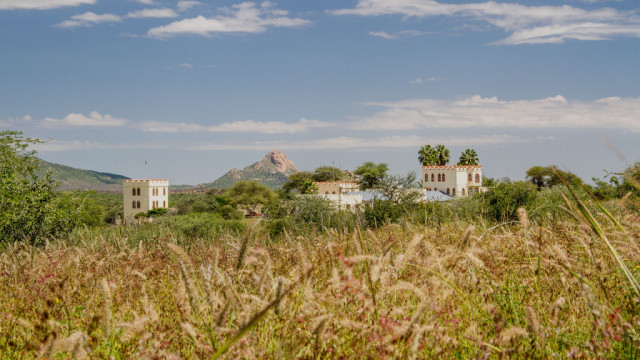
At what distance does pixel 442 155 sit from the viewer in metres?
103

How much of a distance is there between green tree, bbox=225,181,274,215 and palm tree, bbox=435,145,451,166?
120 feet

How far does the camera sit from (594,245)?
13.0 ft

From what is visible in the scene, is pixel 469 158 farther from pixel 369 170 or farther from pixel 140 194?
pixel 140 194

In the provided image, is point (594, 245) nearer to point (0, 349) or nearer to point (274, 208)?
point (0, 349)

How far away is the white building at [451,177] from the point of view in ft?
306

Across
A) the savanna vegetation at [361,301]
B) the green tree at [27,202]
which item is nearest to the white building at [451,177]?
the green tree at [27,202]

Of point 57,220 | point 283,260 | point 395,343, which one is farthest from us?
point 57,220

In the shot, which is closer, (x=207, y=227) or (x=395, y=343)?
→ (x=395, y=343)

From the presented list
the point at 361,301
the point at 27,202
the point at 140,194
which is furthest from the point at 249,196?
the point at 361,301

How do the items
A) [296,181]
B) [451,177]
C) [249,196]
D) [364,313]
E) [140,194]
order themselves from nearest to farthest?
[364,313] < [451,177] < [249,196] < [140,194] < [296,181]

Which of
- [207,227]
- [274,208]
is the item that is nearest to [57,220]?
[207,227]

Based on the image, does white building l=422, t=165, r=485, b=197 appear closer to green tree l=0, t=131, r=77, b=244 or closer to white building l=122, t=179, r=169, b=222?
white building l=122, t=179, r=169, b=222

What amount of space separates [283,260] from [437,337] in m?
2.27

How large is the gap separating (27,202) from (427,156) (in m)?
93.8
